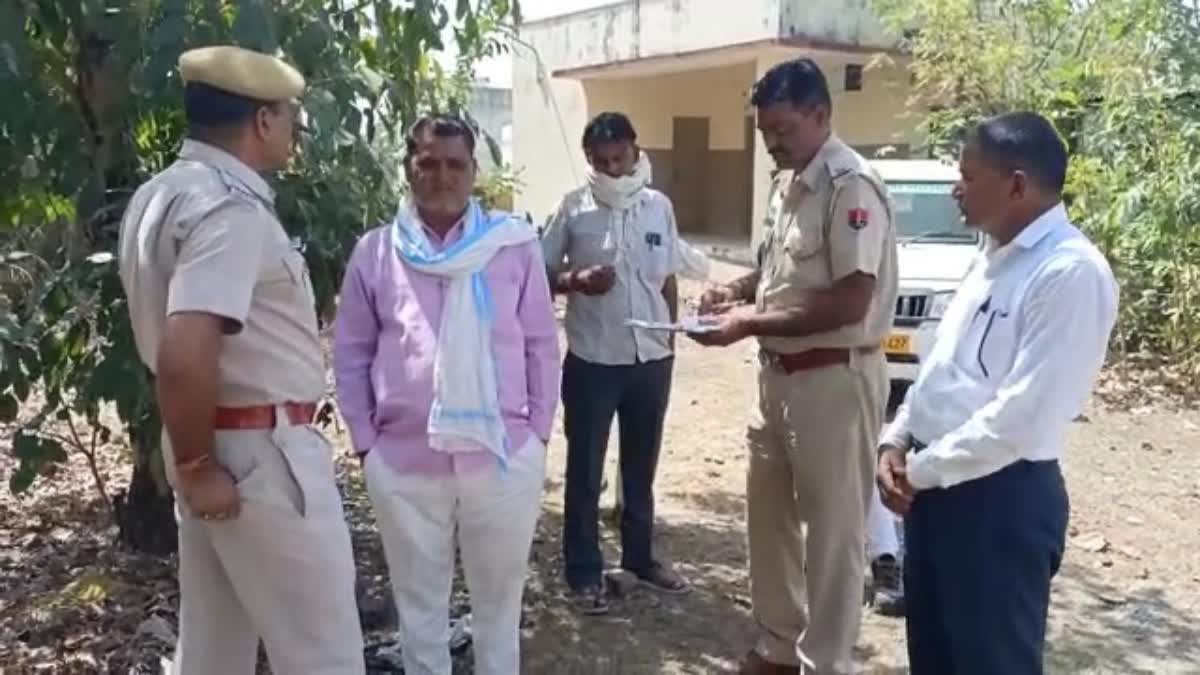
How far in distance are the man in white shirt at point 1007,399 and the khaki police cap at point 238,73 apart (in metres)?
1.44

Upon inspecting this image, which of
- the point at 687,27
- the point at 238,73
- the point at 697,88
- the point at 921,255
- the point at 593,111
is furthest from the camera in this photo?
the point at 697,88

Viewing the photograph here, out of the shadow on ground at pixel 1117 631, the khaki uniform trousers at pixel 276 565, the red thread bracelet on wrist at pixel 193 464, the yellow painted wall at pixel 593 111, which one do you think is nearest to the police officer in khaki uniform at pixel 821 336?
the shadow on ground at pixel 1117 631

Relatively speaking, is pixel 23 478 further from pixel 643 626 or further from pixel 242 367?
pixel 643 626

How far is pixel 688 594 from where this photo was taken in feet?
16.2

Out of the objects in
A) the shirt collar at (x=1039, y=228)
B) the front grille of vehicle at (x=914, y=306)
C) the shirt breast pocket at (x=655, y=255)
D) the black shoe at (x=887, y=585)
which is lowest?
the black shoe at (x=887, y=585)

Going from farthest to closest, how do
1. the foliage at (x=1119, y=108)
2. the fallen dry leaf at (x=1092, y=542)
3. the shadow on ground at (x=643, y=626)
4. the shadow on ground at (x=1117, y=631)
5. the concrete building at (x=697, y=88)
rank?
the concrete building at (x=697, y=88) < the foliage at (x=1119, y=108) < the fallen dry leaf at (x=1092, y=542) < the shadow on ground at (x=1117, y=631) < the shadow on ground at (x=643, y=626)

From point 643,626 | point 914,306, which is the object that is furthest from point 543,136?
point 643,626

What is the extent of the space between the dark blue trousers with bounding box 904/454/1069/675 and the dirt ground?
5.06 ft

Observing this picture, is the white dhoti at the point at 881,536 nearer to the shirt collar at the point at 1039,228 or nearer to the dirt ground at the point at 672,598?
the dirt ground at the point at 672,598

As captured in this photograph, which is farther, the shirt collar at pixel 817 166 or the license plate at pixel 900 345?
the license plate at pixel 900 345

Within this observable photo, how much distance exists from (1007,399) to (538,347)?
51.7 inches

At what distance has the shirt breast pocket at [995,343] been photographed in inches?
106

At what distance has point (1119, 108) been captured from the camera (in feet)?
32.7

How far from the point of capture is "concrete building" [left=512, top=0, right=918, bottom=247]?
1549cm
